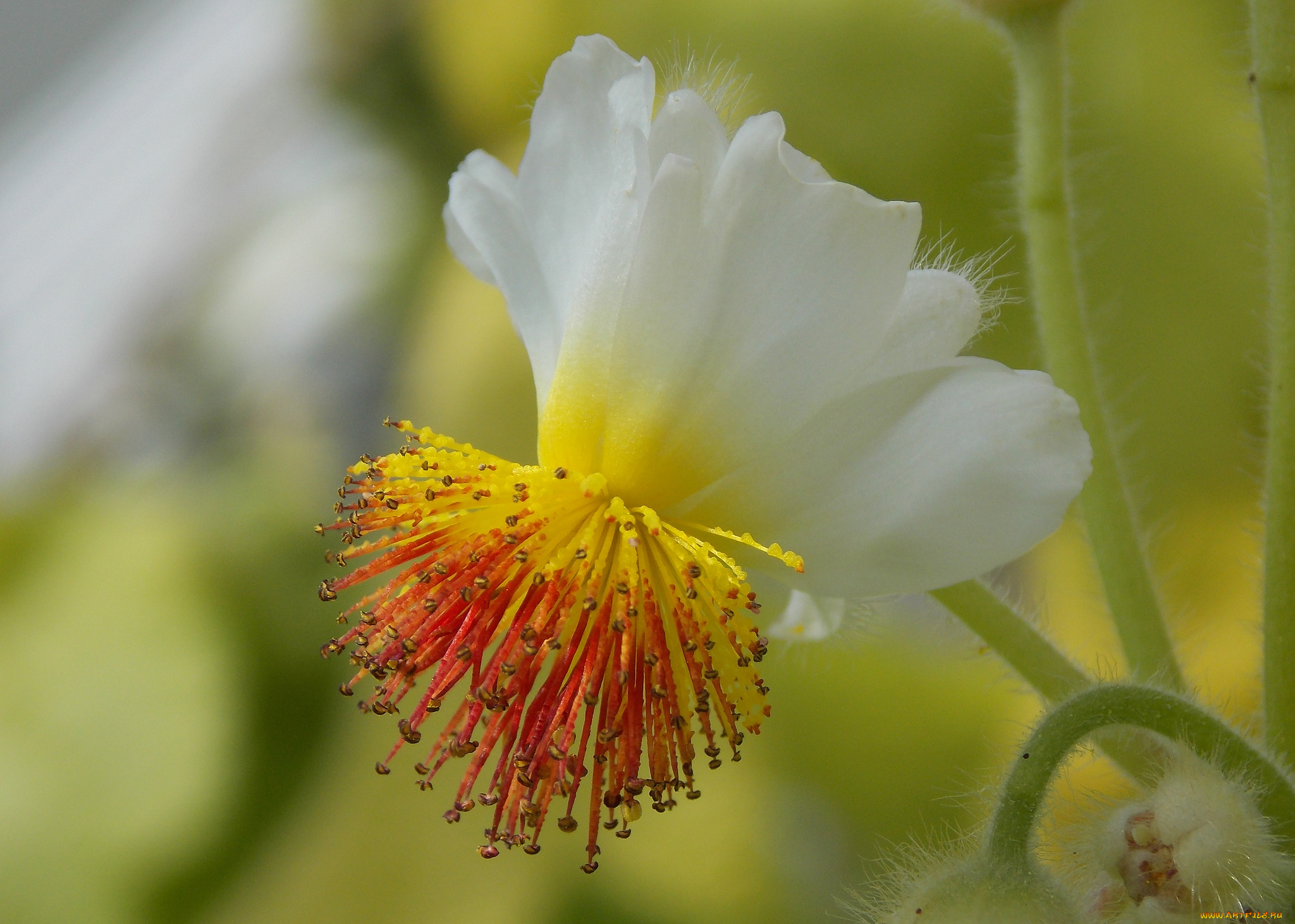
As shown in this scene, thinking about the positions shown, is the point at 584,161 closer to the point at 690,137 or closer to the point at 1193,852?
the point at 690,137

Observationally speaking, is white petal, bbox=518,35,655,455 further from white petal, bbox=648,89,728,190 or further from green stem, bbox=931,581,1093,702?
green stem, bbox=931,581,1093,702

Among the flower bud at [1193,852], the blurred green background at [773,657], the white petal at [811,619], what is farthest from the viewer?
the blurred green background at [773,657]

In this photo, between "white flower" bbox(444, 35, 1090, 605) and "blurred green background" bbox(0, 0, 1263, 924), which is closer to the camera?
"white flower" bbox(444, 35, 1090, 605)

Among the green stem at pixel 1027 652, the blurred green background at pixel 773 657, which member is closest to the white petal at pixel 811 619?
the green stem at pixel 1027 652

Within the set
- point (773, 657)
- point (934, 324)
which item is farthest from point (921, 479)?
point (773, 657)

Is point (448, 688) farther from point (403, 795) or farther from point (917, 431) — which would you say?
point (403, 795)

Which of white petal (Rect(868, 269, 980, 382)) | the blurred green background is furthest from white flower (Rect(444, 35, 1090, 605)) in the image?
the blurred green background

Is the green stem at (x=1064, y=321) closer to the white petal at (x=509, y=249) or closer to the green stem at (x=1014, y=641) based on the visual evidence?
the green stem at (x=1014, y=641)
